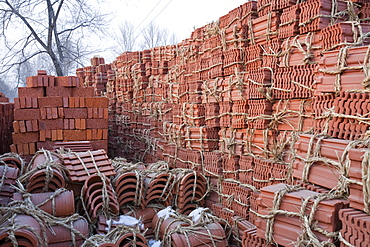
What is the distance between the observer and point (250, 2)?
6383mm

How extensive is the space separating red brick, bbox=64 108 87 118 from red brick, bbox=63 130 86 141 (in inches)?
15.4

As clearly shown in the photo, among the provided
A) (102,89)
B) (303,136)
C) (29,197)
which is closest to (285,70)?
(303,136)

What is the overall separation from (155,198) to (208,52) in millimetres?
3570

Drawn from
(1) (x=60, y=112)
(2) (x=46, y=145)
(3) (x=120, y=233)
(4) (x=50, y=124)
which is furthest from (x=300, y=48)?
A: (2) (x=46, y=145)

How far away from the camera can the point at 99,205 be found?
5.73 metres

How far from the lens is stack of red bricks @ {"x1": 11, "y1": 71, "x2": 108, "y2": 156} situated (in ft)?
27.1

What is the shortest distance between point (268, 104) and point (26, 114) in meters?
5.89

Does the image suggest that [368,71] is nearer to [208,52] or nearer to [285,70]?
[285,70]

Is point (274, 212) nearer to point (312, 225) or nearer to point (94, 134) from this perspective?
point (312, 225)

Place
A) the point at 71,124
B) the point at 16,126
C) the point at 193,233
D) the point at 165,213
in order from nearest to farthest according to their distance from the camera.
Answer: the point at 193,233 < the point at 165,213 < the point at 16,126 < the point at 71,124

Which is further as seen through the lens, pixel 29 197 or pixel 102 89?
pixel 102 89

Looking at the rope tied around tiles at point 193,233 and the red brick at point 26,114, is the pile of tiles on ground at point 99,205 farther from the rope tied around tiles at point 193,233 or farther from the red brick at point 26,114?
the red brick at point 26,114

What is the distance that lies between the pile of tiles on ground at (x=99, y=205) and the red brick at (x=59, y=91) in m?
2.12

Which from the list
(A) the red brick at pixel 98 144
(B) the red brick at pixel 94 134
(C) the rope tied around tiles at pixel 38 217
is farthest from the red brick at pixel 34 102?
(C) the rope tied around tiles at pixel 38 217
